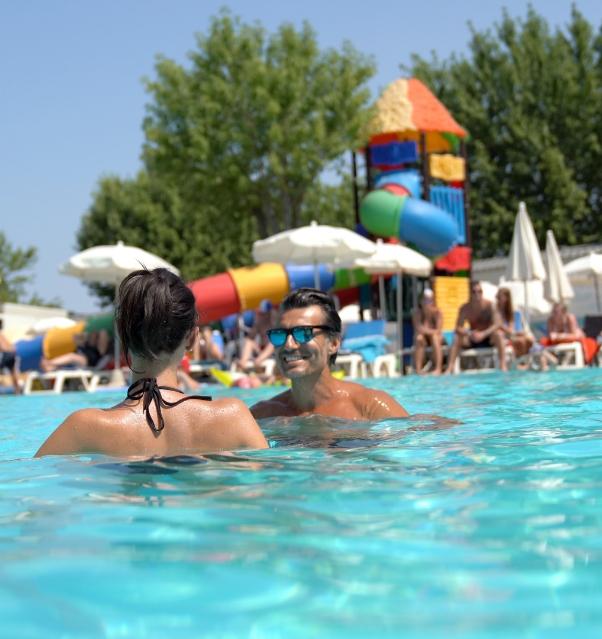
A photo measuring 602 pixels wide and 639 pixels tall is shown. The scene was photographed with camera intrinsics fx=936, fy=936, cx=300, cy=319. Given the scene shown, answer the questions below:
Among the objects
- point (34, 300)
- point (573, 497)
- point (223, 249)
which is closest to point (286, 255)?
point (573, 497)

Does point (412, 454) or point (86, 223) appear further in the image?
point (86, 223)

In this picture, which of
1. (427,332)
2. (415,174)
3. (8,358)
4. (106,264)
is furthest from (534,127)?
(8,358)

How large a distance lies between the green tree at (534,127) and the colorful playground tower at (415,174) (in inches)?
578

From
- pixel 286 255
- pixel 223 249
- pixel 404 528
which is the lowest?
pixel 404 528

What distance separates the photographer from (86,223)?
39.7 meters

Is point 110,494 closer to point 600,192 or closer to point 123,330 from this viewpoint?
point 123,330

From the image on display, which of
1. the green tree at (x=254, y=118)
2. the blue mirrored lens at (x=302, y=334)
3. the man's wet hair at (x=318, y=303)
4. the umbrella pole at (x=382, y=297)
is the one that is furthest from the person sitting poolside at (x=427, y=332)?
the green tree at (x=254, y=118)

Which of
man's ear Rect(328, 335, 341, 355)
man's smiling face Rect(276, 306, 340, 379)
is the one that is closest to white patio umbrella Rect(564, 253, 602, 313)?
man's ear Rect(328, 335, 341, 355)

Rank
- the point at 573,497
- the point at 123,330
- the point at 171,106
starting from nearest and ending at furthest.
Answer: the point at 573,497, the point at 123,330, the point at 171,106

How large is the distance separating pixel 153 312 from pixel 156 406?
1.04ft

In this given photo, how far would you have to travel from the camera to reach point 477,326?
14070 millimetres

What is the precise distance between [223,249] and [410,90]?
18507 millimetres

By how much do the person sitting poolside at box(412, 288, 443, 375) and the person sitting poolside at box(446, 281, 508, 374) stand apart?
49 cm

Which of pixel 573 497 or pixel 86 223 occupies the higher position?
pixel 86 223
